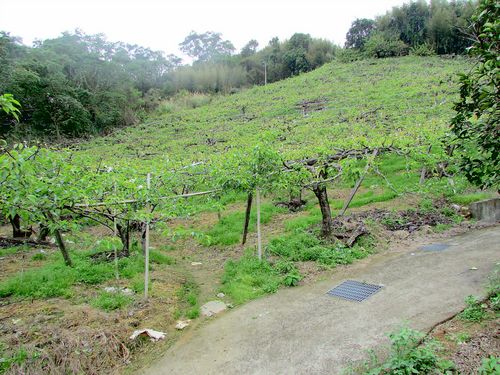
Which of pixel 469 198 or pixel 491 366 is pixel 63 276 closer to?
pixel 491 366

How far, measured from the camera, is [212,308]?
461 cm

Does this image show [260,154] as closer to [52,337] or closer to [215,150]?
[52,337]

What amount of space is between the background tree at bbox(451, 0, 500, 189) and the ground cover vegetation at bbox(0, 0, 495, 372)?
25 centimetres

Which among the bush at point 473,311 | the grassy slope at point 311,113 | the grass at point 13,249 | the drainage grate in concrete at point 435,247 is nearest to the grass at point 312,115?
Result: the grassy slope at point 311,113

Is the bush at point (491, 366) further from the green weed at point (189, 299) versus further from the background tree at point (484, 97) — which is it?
the green weed at point (189, 299)

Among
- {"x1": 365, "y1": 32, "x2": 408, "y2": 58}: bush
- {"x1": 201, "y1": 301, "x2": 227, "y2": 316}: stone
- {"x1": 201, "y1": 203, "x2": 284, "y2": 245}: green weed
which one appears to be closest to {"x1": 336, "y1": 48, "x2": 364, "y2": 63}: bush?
{"x1": 365, "y1": 32, "x2": 408, "y2": 58}: bush

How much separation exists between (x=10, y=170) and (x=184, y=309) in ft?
9.18

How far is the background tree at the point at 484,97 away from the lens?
104 inches

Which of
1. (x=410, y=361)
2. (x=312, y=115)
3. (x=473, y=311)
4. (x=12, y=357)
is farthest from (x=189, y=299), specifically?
(x=312, y=115)

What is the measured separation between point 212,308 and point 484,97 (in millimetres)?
3682

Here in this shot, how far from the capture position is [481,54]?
271cm

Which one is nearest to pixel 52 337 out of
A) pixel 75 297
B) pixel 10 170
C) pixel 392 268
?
pixel 75 297

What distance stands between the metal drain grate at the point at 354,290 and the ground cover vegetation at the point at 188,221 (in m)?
0.60

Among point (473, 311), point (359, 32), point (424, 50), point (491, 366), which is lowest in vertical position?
point (473, 311)
